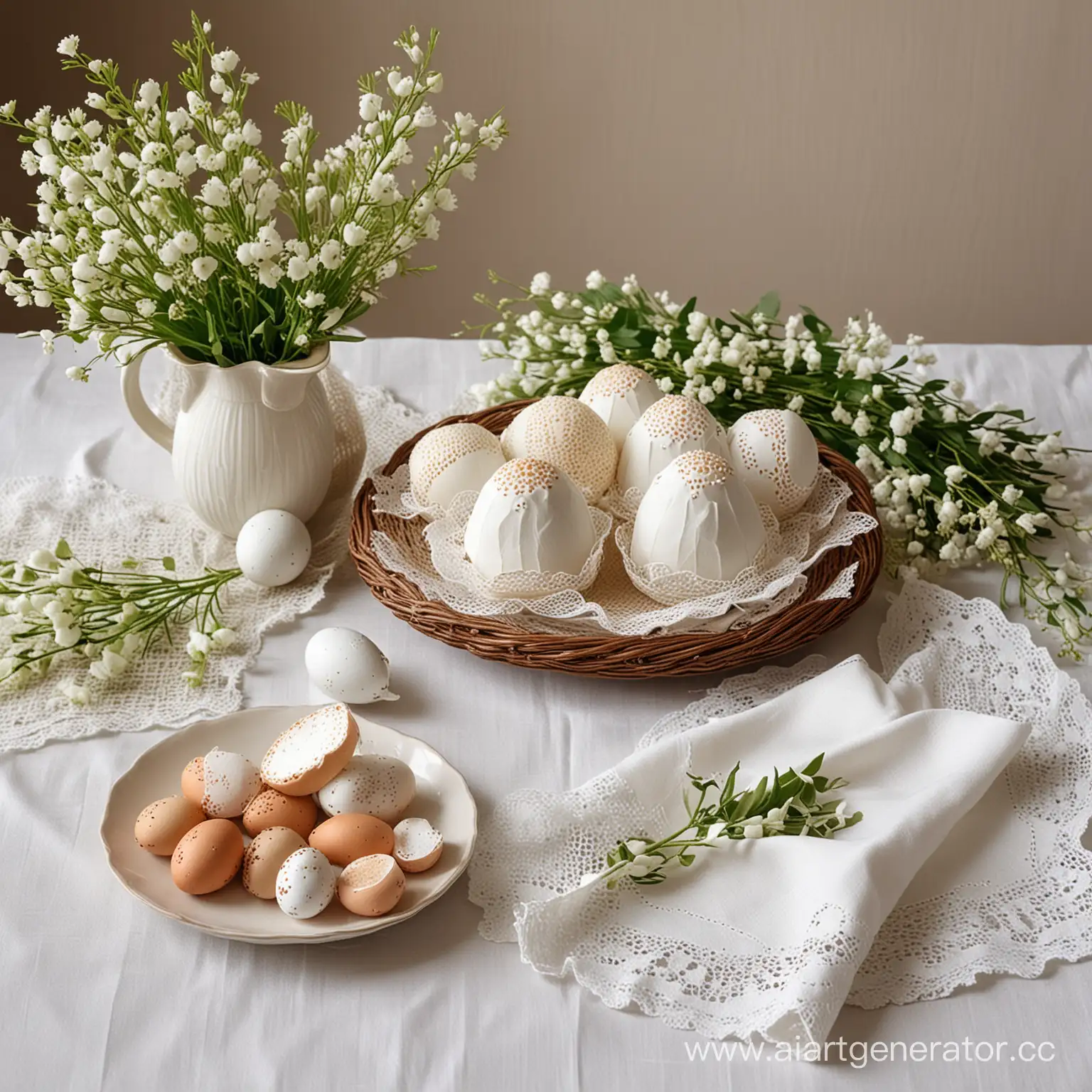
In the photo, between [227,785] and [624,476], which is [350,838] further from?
[624,476]

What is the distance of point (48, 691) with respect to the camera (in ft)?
3.28

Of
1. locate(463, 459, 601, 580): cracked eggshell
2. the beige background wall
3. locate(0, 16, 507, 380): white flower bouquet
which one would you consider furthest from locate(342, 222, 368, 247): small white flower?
the beige background wall

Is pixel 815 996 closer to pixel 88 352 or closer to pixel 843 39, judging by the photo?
pixel 88 352

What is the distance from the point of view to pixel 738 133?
255cm

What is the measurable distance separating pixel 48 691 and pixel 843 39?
2110 mm

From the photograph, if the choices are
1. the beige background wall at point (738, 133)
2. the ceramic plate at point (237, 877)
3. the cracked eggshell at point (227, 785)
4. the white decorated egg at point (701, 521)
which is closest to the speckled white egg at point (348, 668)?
the ceramic plate at point (237, 877)

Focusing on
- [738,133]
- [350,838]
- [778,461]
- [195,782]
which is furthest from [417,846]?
[738,133]

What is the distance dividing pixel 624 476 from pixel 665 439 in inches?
2.4

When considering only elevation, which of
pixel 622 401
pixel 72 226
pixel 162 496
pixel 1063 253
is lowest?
pixel 1063 253

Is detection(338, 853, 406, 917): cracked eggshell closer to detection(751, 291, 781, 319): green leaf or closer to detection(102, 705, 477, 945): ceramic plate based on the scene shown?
detection(102, 705, 477, 945): ceramic plate

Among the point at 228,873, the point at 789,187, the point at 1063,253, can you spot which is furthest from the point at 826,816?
the point at 1063,253

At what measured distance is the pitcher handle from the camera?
114 centimetres

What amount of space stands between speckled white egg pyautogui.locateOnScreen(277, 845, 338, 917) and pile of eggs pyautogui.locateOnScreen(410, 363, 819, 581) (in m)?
0.32

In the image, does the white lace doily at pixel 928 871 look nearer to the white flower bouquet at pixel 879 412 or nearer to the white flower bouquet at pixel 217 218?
the white flower bouquet at pixel 879 412
